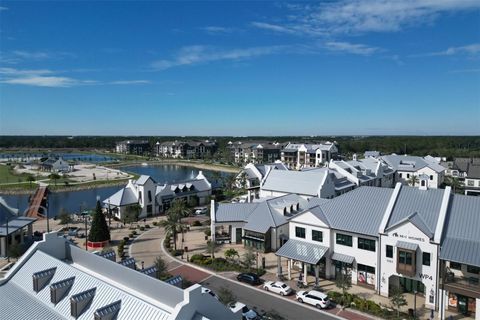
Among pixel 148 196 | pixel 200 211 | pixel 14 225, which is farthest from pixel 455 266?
pixel 148 196

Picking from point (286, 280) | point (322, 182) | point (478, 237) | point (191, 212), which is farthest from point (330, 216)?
point (191, 212)

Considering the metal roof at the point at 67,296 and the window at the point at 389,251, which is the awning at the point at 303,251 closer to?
the window at the point at 389,251

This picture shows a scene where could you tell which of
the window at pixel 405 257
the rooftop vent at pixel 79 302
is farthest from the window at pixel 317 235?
the rooftop vent at pixel 79 302

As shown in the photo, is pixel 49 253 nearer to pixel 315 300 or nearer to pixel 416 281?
pixel 315 300

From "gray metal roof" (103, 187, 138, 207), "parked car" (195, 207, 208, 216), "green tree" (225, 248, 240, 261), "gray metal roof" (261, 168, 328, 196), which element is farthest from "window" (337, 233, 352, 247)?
"gray metal roof" (103, 187, 138, 207)

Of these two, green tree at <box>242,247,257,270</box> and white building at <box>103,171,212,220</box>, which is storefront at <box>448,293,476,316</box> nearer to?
green tree at <box>242,247,257,270</box>

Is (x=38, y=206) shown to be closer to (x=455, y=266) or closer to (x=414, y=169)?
(x=455, y=266)
